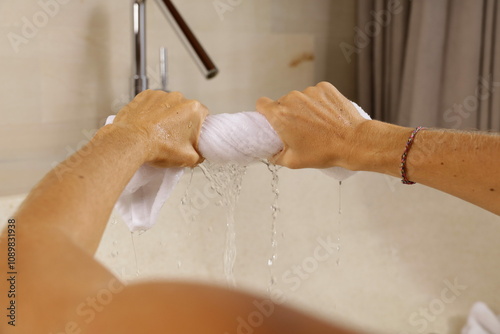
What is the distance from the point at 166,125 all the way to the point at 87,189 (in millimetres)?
237

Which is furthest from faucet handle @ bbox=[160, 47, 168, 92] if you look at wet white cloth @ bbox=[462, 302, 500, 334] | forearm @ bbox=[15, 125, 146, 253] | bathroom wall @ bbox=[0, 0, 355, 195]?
wet white cloth @ bbox=[462, 302, 500, 334]

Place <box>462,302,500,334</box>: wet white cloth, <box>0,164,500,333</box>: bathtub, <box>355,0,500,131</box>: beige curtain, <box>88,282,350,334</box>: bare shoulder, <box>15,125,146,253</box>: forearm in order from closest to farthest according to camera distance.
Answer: <box>88,282,350,334</box>: bare shoulder, <box>15,125,146,253</box>: forearm, <box>462,302,500,334</box>: wet white cloth, <box>0,164,500,333</box>: bathtub, <box>355,0,500,131</box>: beige curtain

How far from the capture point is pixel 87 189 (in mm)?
655

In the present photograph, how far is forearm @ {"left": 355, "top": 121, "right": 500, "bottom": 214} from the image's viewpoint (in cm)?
78

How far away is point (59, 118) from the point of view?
1505 mm

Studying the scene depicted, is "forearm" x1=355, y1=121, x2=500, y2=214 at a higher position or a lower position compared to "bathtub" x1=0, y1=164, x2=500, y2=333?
higher

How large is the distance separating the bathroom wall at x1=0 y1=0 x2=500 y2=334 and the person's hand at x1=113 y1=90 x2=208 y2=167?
0.51 meters

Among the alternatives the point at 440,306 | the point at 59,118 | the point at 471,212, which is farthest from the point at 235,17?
the point at 440,306

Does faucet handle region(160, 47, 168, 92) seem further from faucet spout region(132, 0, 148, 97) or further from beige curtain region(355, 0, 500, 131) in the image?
beige curtain region(355, 0, 500, 131)

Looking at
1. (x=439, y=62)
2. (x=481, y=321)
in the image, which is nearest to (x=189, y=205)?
(x=481, y=321)

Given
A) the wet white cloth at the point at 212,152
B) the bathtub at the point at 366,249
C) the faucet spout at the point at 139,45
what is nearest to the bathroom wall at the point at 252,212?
the bathtub at the point at 366,249

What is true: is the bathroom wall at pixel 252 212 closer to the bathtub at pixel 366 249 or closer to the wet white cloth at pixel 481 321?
the bathtub at pixel 366 249

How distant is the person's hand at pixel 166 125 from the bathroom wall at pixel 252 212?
1.68 ft

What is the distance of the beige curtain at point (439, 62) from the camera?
1645 millimetres
